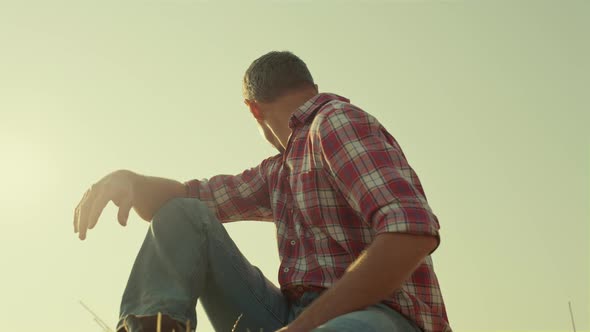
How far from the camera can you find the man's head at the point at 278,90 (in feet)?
18.0

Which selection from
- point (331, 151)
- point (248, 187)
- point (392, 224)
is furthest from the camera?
point (248, 187)

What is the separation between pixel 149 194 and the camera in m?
5.93

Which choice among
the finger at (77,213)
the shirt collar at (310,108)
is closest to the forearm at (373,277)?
the shirt collar at (310,108)

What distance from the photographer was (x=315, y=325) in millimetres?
4051

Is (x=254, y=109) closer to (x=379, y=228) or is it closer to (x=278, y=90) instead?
(x=278, y=90)

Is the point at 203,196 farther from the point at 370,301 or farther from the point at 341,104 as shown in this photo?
the point at 370,301

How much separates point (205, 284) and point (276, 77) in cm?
151

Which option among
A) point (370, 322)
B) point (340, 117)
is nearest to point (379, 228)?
point (370, 322)

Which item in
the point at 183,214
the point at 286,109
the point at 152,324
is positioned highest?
the point at 286,109

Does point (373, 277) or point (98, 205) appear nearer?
point (373, 277)

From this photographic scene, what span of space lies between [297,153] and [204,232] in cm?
75

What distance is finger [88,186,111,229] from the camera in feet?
16.9

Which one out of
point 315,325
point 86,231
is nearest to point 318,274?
point 315,325

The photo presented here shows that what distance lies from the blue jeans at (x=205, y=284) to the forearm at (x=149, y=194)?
0.96m
